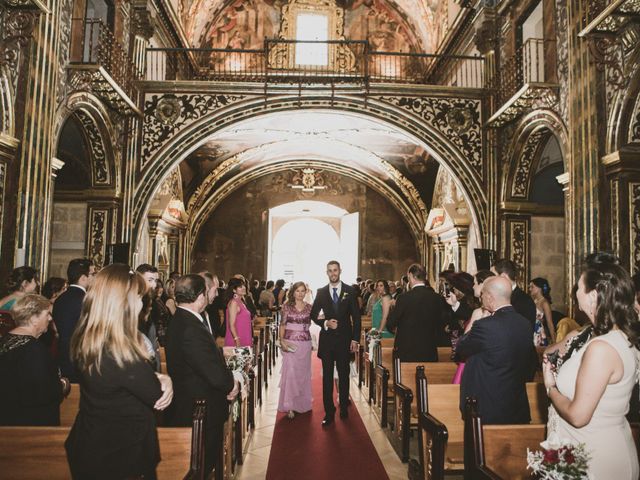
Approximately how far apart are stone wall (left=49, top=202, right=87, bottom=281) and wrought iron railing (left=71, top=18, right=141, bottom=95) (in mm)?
3087

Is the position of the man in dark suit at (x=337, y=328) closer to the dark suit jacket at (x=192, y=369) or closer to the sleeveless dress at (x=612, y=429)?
the dark suit jacket at (x=192, y=369)

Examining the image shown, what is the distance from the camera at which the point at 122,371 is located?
269cm

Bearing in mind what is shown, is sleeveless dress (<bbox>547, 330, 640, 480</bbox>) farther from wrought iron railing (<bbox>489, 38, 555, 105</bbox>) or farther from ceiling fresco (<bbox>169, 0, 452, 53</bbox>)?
ceiling fresco (<bbox>169, 0, 452, 53</bbox>)

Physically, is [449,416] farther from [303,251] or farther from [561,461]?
[303,251]

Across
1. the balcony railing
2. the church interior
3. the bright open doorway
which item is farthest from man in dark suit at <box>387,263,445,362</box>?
the bright open doorway

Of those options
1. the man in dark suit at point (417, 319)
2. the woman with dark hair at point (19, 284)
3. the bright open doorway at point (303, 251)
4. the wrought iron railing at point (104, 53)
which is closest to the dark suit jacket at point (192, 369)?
the woman with dark hair at point (19, 284)

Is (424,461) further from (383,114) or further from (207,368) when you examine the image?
(383,114)

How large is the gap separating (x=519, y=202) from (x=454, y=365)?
21.9 ft

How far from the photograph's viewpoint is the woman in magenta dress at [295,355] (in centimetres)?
734

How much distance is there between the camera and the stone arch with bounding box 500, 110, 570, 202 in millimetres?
9805

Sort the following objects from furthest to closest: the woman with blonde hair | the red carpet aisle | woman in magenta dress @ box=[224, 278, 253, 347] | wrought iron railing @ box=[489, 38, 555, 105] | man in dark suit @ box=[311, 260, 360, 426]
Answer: wrought iron railing @ box=[489, 38, 555, 105], woman in magenta dress @ box=[224, 278, 253, 347], man in dark suit @ box=[311, 260, 360, 426], the red carpet aisle, the woman with blonde hair

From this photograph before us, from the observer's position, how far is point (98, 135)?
10727mm

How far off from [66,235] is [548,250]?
10.3m

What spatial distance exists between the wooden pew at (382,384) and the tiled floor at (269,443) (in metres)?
0.12
